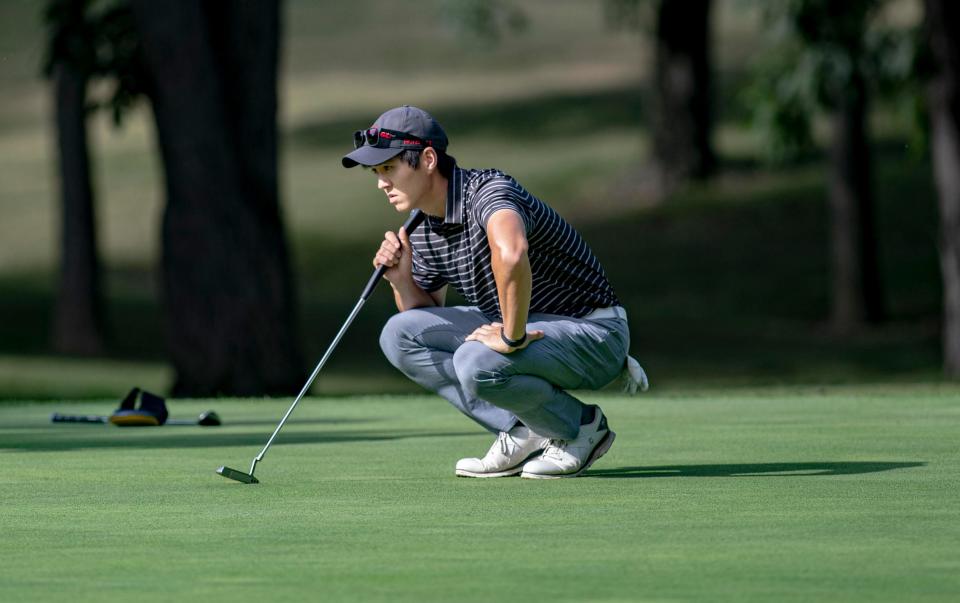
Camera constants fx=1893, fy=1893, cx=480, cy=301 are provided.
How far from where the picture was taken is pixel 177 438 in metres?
9.84

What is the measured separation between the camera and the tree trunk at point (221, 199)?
1694cm

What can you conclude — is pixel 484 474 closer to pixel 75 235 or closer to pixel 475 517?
pixel 475 517

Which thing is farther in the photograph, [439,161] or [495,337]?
[439,161]

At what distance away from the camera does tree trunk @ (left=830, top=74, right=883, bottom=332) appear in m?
29.7

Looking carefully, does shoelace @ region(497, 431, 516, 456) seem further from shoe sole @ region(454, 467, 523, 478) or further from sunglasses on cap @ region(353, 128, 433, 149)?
Result: sunglasses on cap @ region(353, 128, 433, 149)

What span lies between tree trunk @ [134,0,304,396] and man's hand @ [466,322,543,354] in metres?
10.1

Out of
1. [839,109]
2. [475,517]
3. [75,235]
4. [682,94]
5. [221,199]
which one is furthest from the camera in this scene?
[682,94]

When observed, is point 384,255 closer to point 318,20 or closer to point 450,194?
point 450,194

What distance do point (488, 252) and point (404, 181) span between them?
0.41 metres

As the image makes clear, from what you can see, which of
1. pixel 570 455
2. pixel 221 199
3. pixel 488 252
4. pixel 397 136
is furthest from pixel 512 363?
pixel 221 199

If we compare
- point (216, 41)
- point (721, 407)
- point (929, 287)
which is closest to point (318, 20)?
point (929, 287)

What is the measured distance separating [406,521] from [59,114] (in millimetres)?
24458

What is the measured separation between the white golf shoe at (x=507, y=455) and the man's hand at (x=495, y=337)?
1.88 ft

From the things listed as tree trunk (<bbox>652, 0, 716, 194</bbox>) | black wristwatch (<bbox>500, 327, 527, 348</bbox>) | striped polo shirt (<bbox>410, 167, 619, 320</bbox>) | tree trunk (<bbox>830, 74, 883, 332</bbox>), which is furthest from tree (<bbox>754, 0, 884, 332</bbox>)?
black wristwatch (<bbox>500, 327, 527, 348</bbox>)
